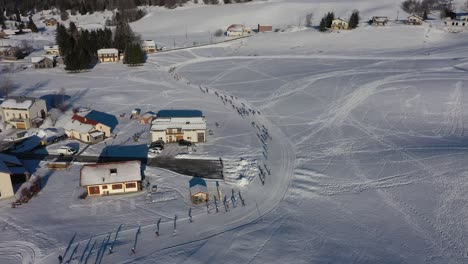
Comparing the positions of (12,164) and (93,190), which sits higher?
(12,164)

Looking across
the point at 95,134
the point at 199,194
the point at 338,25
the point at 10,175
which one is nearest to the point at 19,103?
the point at 95,134

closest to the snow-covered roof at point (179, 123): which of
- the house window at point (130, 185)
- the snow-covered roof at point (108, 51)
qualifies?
the house window at point (130, 185)

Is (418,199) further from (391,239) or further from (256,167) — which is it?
(256,167)

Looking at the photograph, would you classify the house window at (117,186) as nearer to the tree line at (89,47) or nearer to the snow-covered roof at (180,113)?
the snow-covered roof at (180,113)

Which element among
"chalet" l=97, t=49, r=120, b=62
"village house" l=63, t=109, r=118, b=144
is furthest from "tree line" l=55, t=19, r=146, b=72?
"village house" l=63, t=109, r=118, b=144

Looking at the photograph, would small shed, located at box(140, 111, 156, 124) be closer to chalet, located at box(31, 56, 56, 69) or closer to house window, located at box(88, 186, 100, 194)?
house window, located at box(88, 186, 100, 194)

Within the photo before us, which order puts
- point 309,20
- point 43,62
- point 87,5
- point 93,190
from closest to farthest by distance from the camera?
point 93,190 → point 43,62 → point 309,20 → point 87,5

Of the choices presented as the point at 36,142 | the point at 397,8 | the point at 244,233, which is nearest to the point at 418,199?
the point at 244,233

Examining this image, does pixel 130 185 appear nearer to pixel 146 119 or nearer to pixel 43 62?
pixel 146 119
